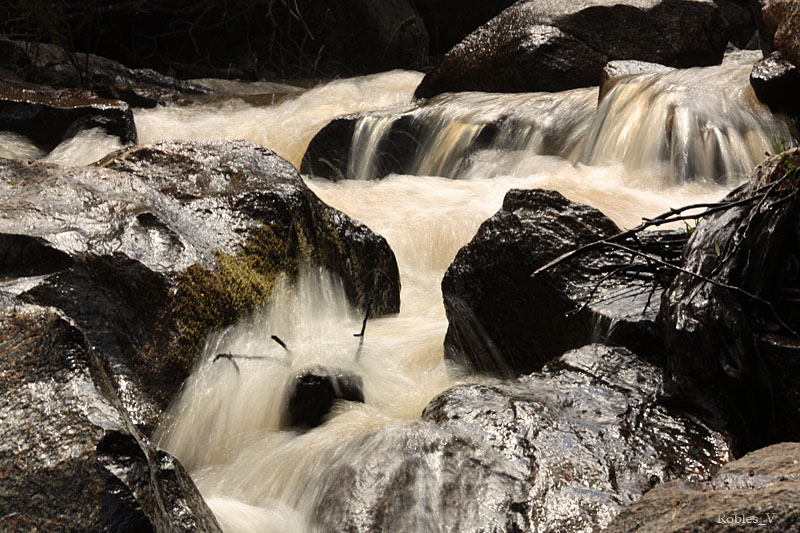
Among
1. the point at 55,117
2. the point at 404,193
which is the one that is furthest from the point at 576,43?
the point at 55,117

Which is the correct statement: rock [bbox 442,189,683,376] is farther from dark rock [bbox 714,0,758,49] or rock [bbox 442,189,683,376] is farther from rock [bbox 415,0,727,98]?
dark rock [bbox 714,0,758,49]

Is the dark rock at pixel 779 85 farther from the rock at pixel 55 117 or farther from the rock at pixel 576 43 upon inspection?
the rock at pixel 55 117

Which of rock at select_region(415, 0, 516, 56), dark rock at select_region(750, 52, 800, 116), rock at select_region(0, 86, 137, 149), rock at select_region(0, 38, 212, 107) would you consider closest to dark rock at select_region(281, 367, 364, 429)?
dark rock at select_region(750, 52, 800, 116)

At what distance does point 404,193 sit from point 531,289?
3.39 metres

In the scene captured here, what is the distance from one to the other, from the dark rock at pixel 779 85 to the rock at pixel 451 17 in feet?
28.5

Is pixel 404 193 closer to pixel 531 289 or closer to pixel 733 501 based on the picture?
pixel 531 289

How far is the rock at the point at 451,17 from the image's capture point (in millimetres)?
14594

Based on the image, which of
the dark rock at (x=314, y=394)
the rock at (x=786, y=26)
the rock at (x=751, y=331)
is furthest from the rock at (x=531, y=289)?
the rock at (x=786, y=26)

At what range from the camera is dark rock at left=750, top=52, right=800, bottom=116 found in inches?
247

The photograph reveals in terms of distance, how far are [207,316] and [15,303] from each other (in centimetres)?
128

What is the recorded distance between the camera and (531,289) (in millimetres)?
3842

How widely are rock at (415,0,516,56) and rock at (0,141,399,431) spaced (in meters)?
10.9

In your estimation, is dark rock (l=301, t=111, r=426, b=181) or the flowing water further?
dark rock (l=301, t=111, r=426, b=181)

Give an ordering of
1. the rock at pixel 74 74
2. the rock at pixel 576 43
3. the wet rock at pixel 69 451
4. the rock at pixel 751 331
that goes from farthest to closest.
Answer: the rock at pixel 74 74 < the rock at pixel 576 43 < the rock at pixel 751 331 < the wet rock at pixel 69 451
